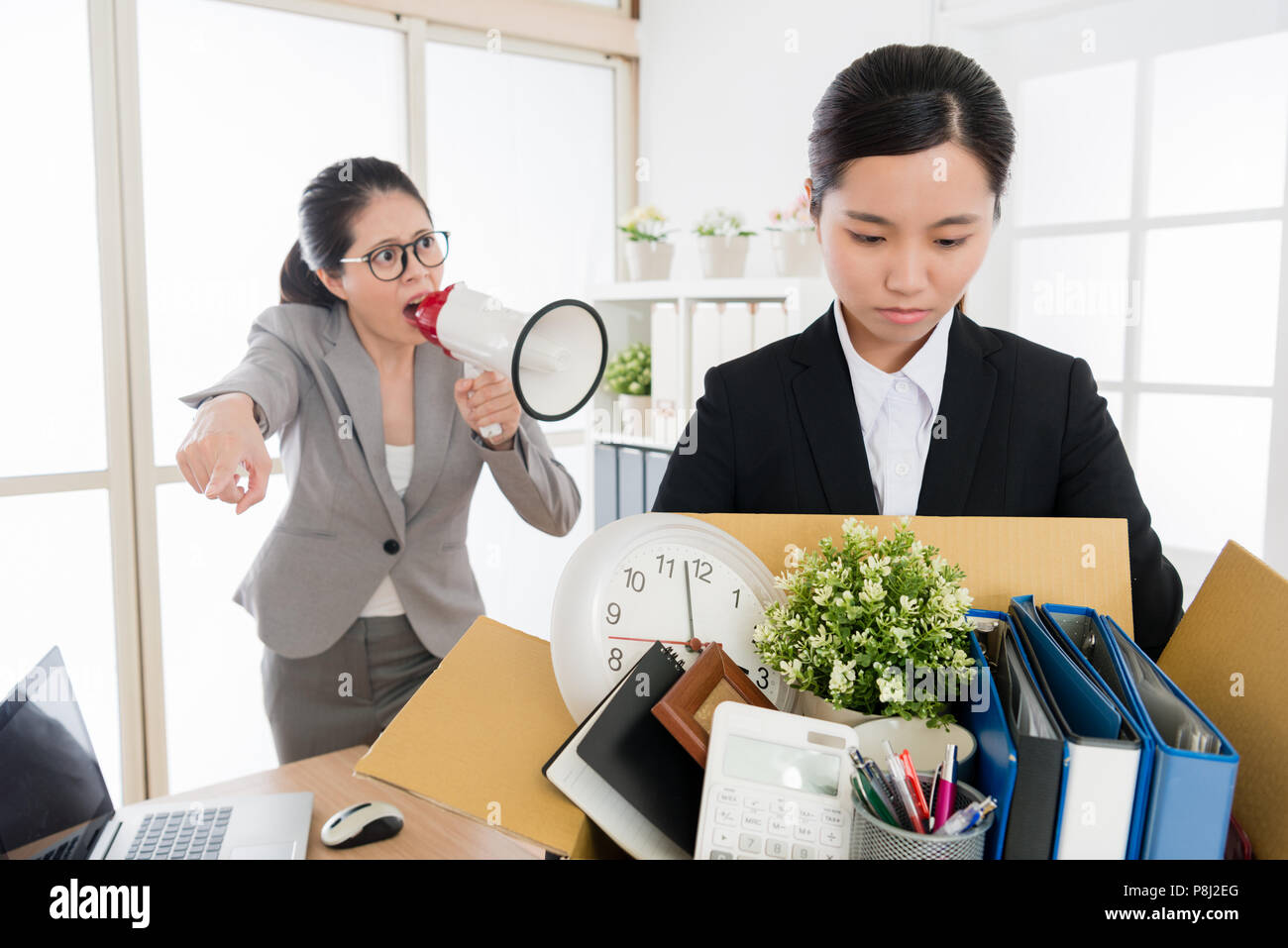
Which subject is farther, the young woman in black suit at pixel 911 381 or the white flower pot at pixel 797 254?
the white flower pot at pixel 797 254

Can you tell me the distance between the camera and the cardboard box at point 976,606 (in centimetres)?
61

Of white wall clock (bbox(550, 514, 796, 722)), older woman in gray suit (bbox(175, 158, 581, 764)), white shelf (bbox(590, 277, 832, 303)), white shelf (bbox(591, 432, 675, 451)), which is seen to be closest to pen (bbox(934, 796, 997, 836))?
white wall clock (bbox(550, 514, 796, 722))

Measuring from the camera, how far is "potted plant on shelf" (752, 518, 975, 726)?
626mm

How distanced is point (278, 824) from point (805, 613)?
89 cm

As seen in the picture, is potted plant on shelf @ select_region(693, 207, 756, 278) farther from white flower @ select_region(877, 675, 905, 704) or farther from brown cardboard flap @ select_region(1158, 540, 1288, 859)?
white flower @ select_region(877, 675, 905, 704)

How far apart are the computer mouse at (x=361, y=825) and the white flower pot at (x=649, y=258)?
236 centimetres

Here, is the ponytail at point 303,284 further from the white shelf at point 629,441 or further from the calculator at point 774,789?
the calculator at point 774,789

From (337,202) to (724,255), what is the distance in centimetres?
153

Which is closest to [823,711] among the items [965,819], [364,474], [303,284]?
[965,819]

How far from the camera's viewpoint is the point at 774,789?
22.4 inches

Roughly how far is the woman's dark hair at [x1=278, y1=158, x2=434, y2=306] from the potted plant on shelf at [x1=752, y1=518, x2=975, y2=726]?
1.30 metres

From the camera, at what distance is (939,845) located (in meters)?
0.51

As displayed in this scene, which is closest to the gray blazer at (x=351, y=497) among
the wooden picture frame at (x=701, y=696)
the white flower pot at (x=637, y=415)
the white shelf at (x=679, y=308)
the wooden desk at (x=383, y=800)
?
the wooden desk at (x=383, y=800)

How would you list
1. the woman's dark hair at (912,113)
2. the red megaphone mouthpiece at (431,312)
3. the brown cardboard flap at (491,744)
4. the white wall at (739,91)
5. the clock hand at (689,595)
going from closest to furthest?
the brown cardboard flap at (491,744) < the clock hand at (689,595) < the woman's dark hair at (912,113) < the red megaphone mouthpiece at (431,312) < the white wall at (739,91)
